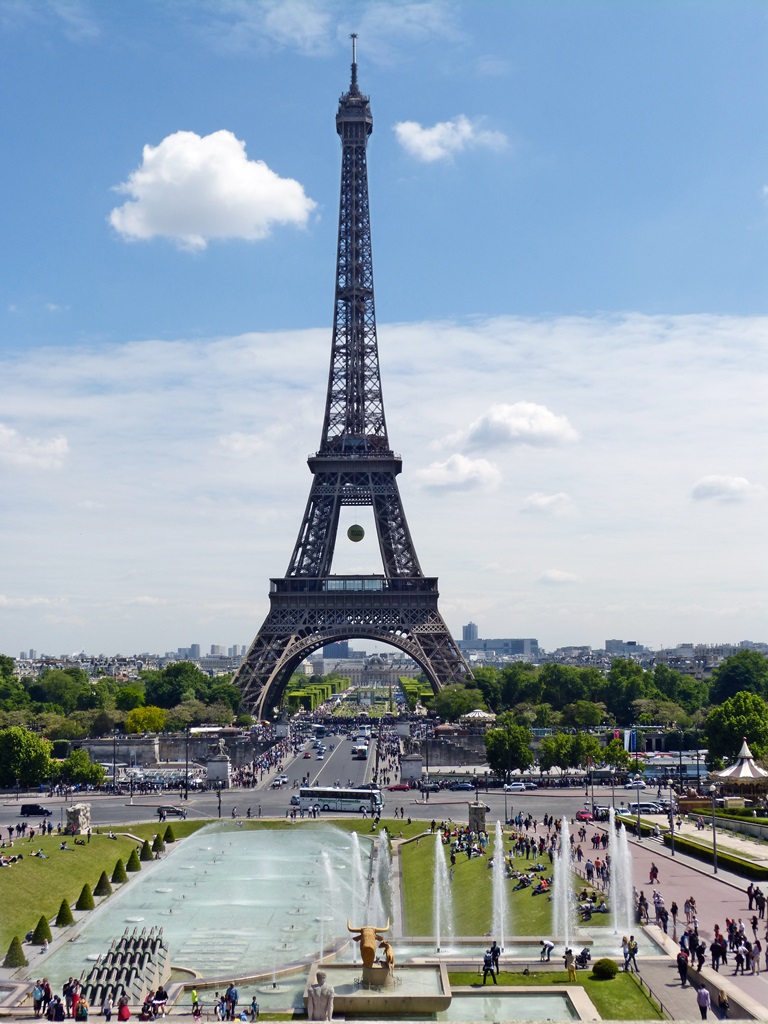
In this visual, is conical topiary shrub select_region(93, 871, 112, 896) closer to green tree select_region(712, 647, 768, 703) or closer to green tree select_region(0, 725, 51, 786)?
green tree select_region(0, 725, 51, 786)

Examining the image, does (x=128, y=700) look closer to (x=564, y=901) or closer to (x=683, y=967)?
(x=564, y=901)

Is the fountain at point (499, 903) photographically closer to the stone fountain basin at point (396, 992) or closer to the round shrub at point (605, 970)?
the round shrub at point (605, 970)

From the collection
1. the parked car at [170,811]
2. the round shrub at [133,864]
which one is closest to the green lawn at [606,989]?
the round shrub at [133,864]

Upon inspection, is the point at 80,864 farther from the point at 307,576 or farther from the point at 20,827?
the point at 307,576

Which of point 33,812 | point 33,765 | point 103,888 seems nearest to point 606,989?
point 103,888

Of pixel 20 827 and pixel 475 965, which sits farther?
pixel 20 827

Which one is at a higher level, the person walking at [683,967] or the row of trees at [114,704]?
the row of trees at [114,704]

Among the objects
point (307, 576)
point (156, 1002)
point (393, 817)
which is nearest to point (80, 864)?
point (393, 817)
